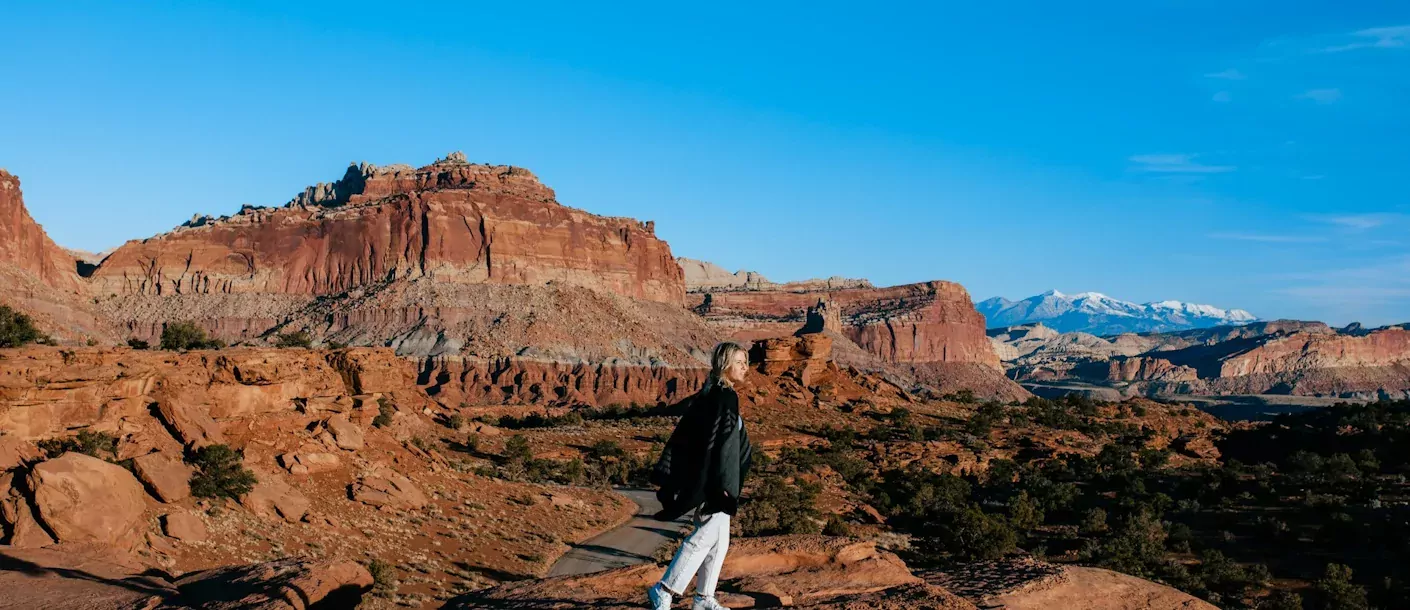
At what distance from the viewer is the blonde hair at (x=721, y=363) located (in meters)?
9.11

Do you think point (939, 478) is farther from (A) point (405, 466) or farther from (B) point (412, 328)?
(B) point (412, 328)

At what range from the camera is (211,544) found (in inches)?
821

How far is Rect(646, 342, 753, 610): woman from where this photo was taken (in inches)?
350

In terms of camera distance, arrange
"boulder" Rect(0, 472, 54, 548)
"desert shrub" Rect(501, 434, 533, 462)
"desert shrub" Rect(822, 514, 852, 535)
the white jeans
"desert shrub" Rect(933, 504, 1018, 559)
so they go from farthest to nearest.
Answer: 1. "desert shrub" Rect(501, 434, 533, 462)
2. "desert shrub" Rect(822, 514, 852, 535)
3. "desert shrub" Rect(933, 504, 1018, 559)
4. "boulder" Rect(0, 472, 54, 548)
5. the white jeans

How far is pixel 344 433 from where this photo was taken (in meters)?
29.2

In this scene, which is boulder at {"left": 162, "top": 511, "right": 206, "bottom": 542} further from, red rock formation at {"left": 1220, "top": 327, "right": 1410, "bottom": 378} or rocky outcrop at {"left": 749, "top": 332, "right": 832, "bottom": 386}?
red rock formation at {"left": 1220, "top": 327, "right": 1410, "bottom": 378}

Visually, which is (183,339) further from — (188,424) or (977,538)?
(977,538)

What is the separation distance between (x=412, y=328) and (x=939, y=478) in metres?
76.3

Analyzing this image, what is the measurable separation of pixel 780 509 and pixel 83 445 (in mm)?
19539

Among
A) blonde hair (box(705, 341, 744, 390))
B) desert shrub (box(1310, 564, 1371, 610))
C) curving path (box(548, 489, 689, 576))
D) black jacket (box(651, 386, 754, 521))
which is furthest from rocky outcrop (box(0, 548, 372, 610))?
desert shrub (box(1310, 564, 1371, 610))

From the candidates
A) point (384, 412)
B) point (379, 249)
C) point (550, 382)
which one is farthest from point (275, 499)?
point (379, 249)

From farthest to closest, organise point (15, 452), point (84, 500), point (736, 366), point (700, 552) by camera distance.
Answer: point (15, 452)
point (84, 500)
point (736, 366)
point (700, 552)

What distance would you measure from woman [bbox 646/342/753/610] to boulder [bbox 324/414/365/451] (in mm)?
21727

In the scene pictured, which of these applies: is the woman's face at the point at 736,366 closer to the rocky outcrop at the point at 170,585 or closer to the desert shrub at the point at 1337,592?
the rocky outcrop at the point at 170,585
